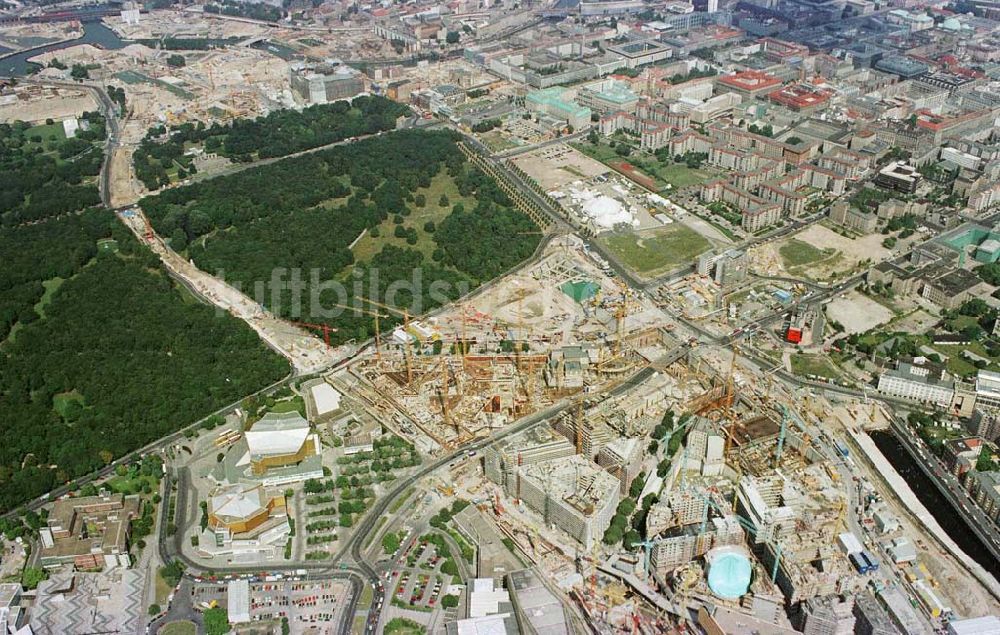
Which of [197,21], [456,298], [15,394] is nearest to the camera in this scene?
[15,394]

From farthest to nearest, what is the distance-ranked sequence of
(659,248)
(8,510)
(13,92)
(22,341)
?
(13,92) → (659,248) → (22,341) → (8,510)

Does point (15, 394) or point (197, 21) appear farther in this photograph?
point (197, 21)

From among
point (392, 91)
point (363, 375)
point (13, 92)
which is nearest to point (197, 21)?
point (13, 92)

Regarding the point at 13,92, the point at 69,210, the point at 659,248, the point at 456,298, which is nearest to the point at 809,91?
the point at 659,248

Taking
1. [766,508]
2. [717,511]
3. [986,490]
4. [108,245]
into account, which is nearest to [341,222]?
[108,245]

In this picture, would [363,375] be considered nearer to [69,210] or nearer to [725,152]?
[69,210]

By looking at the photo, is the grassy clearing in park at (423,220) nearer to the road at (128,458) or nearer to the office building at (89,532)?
the road at (128,458)

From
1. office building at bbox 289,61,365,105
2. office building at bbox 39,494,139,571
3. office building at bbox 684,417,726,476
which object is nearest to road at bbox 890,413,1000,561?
office building at bbox 684,417,726,476
